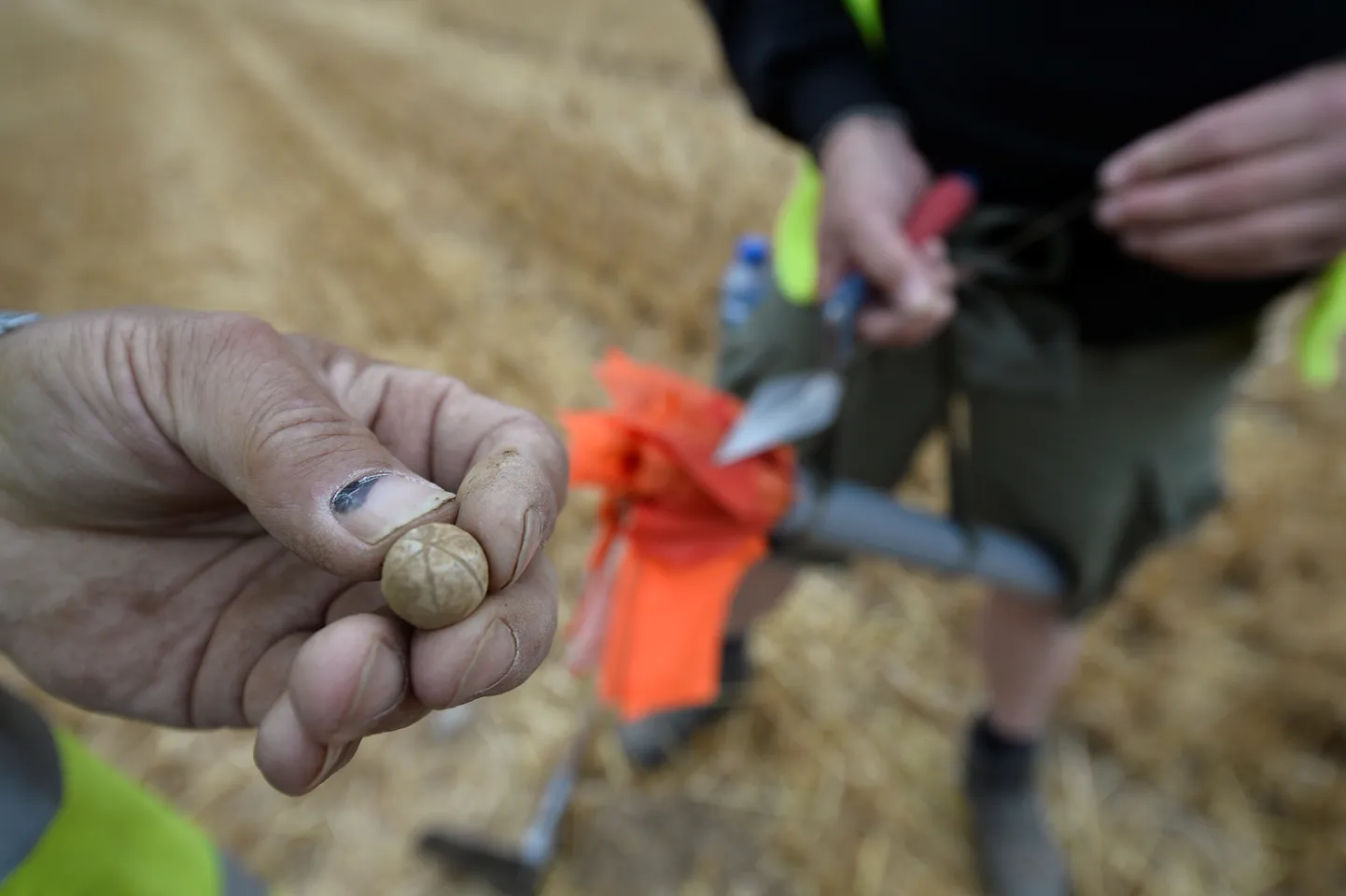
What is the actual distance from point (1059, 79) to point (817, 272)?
Result: 43 centimetres

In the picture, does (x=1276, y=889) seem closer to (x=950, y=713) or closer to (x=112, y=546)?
(x=950, y=713)

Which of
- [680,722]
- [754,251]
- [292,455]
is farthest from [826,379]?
[680,722]

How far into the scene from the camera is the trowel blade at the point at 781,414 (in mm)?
1276

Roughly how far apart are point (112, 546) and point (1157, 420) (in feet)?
4.89

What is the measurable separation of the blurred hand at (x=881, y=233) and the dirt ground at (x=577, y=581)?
3.80ft

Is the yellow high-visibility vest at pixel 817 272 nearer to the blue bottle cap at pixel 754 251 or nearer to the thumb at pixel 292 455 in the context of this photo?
the blue bottle cap at pixel 754 251

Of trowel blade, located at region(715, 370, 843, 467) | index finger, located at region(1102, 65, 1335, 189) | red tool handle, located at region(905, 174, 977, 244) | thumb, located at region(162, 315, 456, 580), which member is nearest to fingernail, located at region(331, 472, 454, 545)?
thumb, located at region(162, 315, 456, 580)

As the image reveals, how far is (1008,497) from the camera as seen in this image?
1599 millimetres

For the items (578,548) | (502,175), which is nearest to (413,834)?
(578,548)

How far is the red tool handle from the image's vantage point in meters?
1.24

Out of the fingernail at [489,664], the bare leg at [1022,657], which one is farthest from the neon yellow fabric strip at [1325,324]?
the fingernail at [489,664]

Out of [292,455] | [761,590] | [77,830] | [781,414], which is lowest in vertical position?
[761,590]

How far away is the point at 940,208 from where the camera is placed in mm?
1249

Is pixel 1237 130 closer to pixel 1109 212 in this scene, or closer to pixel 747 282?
pixel 1109 212
